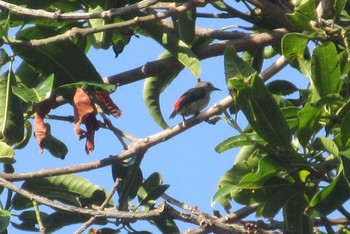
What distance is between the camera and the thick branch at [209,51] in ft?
14.4

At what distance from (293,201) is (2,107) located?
1309mm

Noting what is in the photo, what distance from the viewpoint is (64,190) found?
173 inches

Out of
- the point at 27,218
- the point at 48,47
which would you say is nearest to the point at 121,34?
the point at 48,47

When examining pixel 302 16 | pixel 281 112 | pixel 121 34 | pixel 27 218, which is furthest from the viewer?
pixel 121 34

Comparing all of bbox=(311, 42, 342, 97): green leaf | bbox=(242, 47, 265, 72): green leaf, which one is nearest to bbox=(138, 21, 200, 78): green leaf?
bbox=(242, 47, 265, 72): green leaf

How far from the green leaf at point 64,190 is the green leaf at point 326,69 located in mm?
1175

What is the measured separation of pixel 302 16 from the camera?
377 cm

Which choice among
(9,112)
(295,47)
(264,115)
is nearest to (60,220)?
(9,112)

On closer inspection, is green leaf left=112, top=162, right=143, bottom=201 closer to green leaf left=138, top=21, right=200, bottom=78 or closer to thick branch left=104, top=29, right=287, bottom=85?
thick branch left=104, top=29, right=287, bottom=85

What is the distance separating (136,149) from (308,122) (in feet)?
2.25

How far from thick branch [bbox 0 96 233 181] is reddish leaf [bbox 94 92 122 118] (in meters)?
0.26

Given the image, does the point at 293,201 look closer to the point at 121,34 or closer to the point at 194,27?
the point at 194,27

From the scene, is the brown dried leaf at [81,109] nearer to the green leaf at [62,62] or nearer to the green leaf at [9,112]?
the green leaf at [62,62]

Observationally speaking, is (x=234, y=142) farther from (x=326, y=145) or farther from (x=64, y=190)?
(x=64, y=190)
